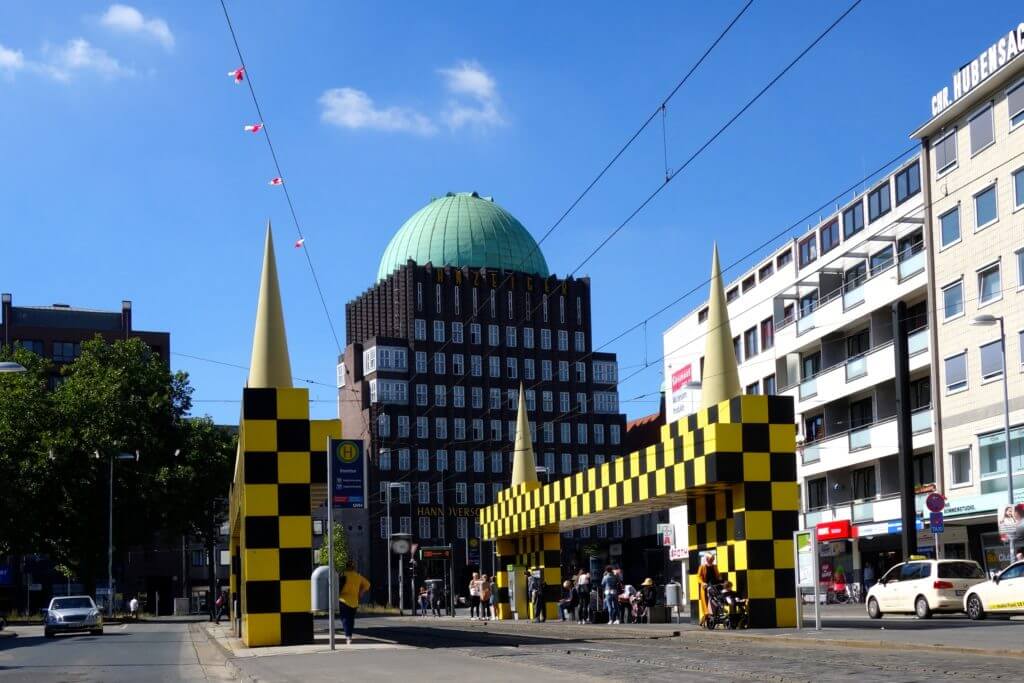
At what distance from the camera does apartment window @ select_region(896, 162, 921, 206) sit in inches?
2047

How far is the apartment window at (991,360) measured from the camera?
45594mm

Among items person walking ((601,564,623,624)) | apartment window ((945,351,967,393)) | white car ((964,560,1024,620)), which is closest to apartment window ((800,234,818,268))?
apartment window ((945,351,967,393))

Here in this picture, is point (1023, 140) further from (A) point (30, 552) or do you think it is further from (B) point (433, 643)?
(A) point (30, 552)

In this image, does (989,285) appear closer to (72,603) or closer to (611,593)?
(611,593)

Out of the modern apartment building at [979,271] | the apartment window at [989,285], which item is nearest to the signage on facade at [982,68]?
the modern apartment building at [979,271]

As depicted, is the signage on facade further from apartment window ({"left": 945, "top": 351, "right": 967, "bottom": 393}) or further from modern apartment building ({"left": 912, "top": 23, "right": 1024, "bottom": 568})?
apartment window ({"left": 945, "top": 351, "right": 967, "bottom": 393})

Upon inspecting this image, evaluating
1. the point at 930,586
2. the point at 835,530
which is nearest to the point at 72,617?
the point at 930,586

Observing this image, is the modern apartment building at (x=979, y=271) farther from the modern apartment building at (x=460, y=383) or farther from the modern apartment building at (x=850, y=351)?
the modern apartment building at (x=460, y=383)

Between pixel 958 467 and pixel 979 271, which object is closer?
pixel 979 271

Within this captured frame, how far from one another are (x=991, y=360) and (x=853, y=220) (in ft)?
44.1

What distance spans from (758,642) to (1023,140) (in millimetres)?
26308

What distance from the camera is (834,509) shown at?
2302 inches

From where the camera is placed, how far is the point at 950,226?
4881cm

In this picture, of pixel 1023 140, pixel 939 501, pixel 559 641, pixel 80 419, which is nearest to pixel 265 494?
pixel 559 641
